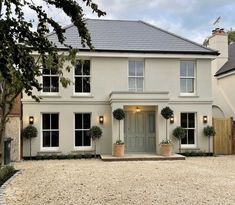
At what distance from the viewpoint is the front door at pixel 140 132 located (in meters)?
21.7

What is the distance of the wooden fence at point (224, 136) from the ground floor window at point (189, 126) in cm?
140

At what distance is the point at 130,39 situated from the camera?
74.3ft

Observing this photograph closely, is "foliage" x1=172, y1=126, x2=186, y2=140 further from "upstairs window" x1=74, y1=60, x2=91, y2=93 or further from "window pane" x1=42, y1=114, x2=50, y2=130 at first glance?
"window pane" x1=42, y1=114, x2=50, y2=130

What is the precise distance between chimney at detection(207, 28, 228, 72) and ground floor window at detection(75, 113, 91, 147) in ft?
36.0

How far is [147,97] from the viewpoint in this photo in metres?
20.6

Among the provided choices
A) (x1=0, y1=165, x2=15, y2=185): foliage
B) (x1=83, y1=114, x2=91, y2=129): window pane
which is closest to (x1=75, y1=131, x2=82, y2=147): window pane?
(x1=83, y1=114, x2=91, y2=129): window pane

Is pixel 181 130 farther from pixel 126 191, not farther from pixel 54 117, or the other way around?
pixel 126 191

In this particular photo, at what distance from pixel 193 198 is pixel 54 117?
13.1 metres

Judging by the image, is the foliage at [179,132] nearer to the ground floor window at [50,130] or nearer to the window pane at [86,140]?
the window pane at [86,140]

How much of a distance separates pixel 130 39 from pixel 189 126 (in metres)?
6.02

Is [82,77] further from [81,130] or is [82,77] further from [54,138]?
[54,138]

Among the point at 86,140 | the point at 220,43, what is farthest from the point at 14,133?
the point at 220,43

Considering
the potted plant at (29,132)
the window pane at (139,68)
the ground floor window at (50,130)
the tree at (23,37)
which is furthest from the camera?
the window pane at (139,68)

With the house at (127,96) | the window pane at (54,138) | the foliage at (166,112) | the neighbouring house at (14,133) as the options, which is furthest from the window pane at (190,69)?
the neighbouring house at (14,133)
